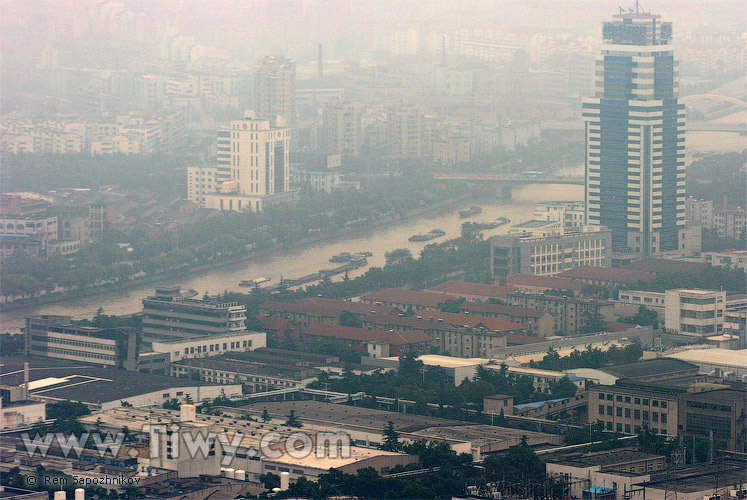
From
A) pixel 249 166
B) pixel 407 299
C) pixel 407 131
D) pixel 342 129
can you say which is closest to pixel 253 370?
pixel 407 299

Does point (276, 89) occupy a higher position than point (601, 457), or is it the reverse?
point (276, 89)

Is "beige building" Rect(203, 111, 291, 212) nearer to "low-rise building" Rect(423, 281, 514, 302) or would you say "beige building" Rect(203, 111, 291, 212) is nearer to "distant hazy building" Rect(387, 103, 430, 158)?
"distant hazy building" Rect(387, 103, 430, 158)

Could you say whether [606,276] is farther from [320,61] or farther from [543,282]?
[320,61]

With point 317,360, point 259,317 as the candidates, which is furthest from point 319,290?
point 317,360

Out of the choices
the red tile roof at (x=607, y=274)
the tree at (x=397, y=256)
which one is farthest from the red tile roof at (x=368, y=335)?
the tree at (x=397, y=256)

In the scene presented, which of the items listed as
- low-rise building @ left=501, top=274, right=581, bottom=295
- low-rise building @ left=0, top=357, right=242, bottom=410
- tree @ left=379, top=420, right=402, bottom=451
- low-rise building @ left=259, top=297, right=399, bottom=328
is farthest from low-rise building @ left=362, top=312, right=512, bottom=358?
tree @ left=379, top=420, right=402, bottom=451

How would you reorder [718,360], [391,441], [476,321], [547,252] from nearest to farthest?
[391,441] → [718,360] → [476,321] → [547,252]
